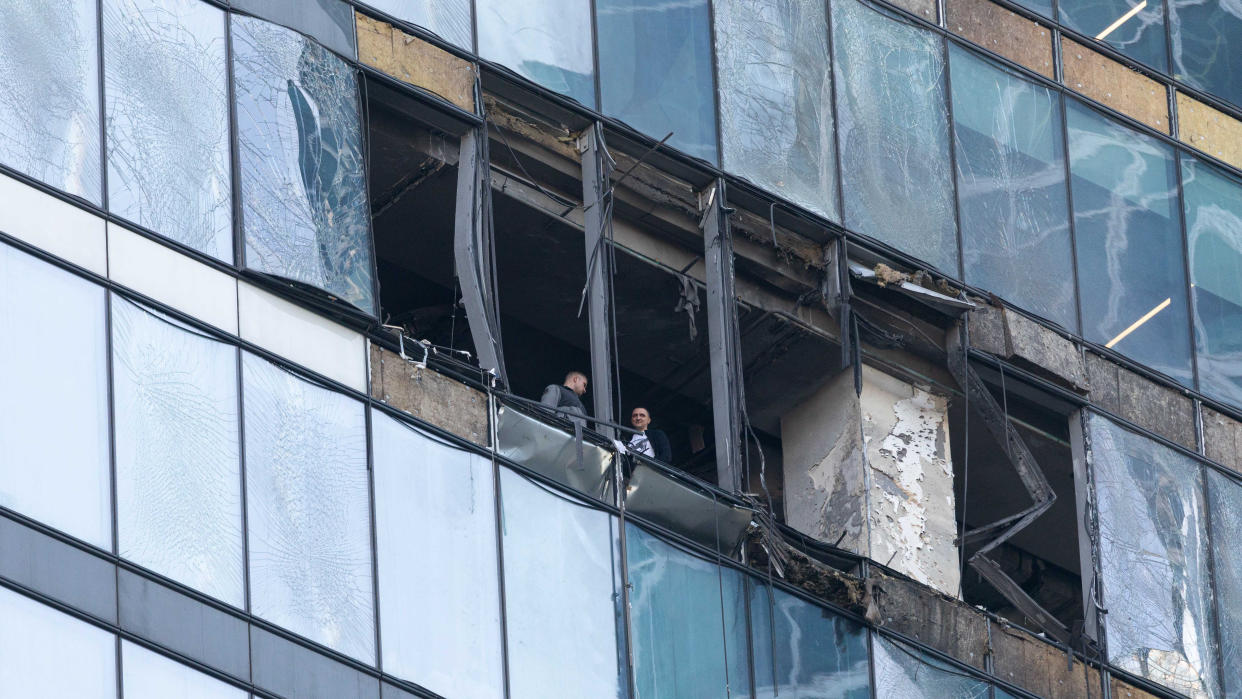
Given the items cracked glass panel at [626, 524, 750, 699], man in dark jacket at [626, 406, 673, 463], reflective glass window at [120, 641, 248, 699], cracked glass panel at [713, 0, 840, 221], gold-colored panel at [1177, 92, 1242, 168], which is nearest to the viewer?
reflective glass window at [120, 641, 248, 699]

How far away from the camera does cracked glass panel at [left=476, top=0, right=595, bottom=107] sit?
82.2 ft

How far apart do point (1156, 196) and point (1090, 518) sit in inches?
162

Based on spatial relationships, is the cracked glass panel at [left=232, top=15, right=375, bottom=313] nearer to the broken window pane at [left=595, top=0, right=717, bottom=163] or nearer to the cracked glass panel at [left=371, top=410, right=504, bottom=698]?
the cracked glass panel at [left=371, top=410, right=504, bottom=698]

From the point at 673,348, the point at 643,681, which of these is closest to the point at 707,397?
the point at 673,348

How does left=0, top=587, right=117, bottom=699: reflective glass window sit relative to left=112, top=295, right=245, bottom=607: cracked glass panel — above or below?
below

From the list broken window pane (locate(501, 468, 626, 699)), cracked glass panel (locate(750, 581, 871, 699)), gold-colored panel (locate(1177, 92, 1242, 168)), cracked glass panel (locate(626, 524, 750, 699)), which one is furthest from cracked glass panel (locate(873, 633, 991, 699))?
gold-colored panel (locate(1177, 92, 1242, 168))

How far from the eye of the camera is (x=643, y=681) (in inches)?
914

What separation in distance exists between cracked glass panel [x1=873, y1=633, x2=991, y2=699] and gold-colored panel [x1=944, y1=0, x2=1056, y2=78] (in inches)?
278

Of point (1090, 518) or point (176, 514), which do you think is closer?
point (176, 514)

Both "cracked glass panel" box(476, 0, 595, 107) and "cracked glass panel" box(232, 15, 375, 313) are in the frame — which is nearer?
"cracked glass panel" box(232, 15, 375, 313)

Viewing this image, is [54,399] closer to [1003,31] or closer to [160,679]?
[160,679]

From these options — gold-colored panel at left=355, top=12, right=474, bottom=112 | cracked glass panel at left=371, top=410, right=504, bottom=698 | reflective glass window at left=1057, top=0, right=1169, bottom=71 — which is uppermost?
reflective glass window at left=1057, top=0, right=1169, bottom=71

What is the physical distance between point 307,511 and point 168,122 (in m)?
3.39

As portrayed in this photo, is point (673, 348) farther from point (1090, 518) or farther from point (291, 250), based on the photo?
point (291, 250)
